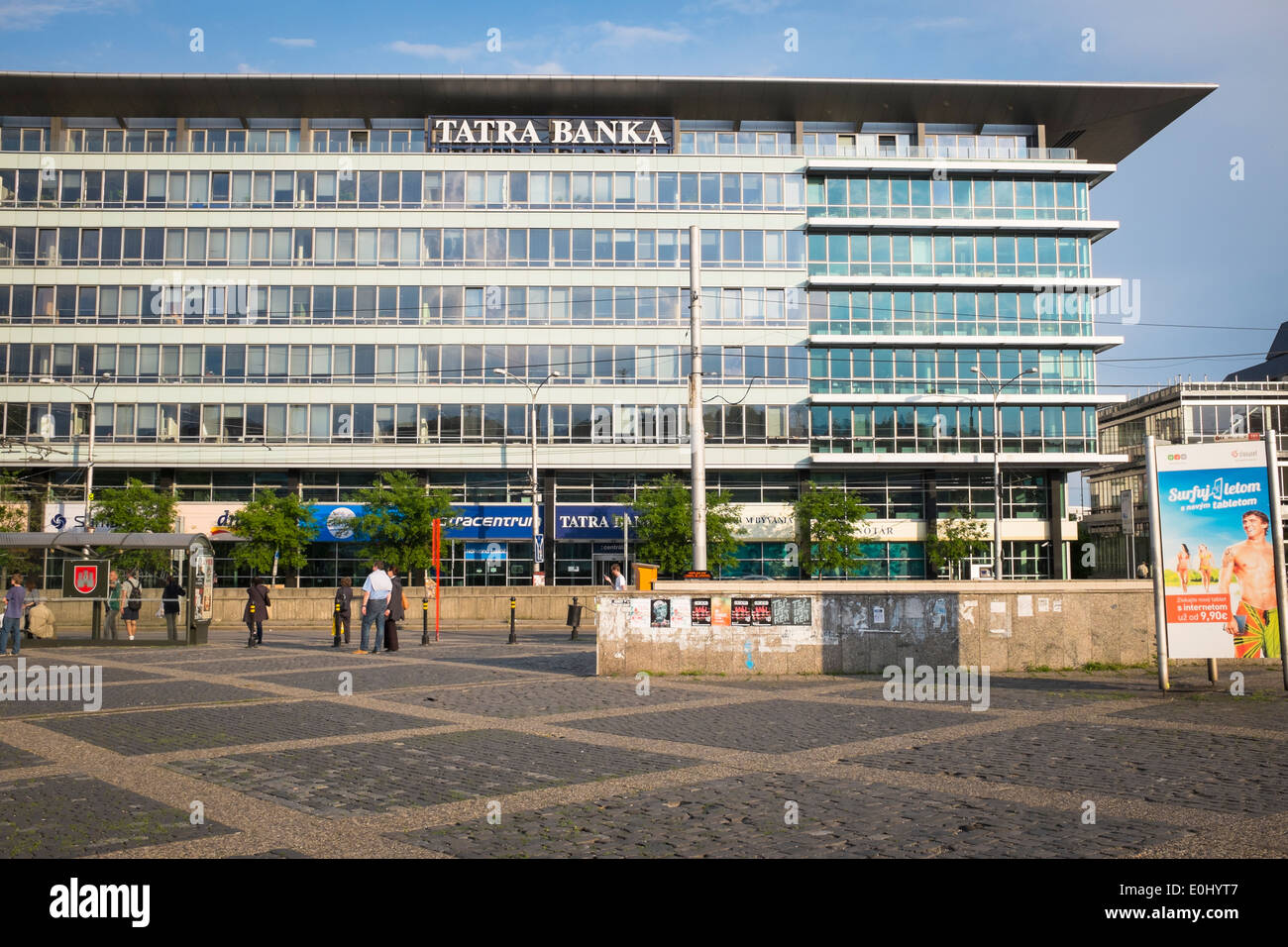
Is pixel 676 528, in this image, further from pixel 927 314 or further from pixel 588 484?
pixel 927 314

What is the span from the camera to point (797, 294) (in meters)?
52.8

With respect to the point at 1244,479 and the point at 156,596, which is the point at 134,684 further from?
the point at 1244,479

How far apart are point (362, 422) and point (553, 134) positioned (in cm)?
1716

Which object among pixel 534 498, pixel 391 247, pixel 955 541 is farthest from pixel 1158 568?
pixel 391 247

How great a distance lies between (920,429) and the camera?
174 feet

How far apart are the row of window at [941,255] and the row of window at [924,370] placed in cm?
398

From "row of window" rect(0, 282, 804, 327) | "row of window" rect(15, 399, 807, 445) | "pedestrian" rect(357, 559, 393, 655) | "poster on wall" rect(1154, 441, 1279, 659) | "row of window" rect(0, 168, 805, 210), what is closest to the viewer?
"poster on wall" rect(1154, 441, 1279, 659)

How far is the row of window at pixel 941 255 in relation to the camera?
53.4m

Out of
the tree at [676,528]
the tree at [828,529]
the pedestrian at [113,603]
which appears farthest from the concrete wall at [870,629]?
the tree at [828,529]

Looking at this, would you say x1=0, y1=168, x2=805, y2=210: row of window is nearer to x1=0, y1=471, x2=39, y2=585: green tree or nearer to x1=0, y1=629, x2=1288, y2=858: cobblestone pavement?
x1=0, y1=471, x2=39, y2=585: green tree

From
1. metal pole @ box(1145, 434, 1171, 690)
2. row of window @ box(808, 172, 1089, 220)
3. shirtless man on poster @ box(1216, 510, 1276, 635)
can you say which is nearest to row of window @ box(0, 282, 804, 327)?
row of window @ box(808, 172, 1089, 220)

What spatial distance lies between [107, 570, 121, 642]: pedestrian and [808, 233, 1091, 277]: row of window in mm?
37727
